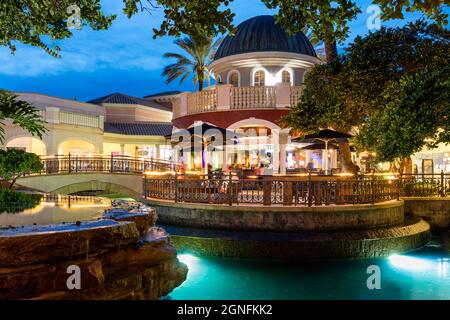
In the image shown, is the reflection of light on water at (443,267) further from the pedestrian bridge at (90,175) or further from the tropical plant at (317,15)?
the pedestrian bridge at (90,175)

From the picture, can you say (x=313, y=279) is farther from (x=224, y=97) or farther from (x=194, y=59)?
(x=194, y=59)

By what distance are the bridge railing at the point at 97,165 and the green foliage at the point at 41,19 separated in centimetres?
1476

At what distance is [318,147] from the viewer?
56.3 ft

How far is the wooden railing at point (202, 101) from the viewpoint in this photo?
741 inches

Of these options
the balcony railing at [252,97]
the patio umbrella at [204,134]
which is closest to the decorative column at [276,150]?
the balcony railing at [252,97]

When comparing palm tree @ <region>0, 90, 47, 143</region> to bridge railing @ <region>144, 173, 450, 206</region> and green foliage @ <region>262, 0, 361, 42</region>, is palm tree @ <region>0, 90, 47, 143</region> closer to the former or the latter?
green foliage @ <region>262, 0, 361, 42</region>

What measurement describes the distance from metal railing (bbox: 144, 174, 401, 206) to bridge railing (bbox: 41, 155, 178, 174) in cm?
1078

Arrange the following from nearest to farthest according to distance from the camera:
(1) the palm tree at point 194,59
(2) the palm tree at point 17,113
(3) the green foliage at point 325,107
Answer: (2) the palm tree at point 17,113, (3) the green foliage at point 325,107, (1) the palm tree at point 194,59

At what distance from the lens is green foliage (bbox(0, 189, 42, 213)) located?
6151 mm

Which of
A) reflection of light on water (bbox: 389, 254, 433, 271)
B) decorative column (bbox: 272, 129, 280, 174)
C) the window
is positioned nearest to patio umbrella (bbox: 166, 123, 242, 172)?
decorative column (bbox: 272, 129, 280, 174)

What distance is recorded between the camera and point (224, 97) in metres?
18.4
